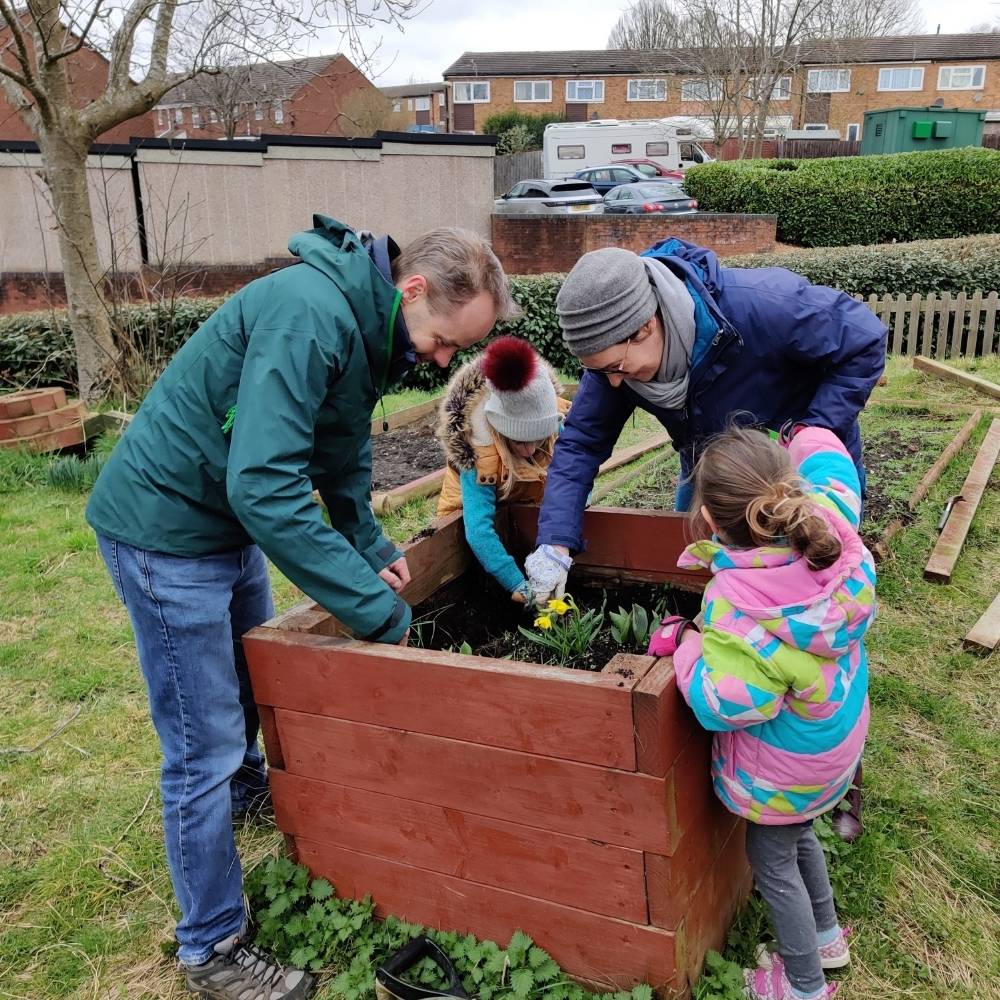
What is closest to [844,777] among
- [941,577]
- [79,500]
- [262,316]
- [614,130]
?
[262,316]

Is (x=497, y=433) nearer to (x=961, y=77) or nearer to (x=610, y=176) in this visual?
(x=610, y=176)

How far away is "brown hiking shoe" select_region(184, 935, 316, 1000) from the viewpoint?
2158 millimetres

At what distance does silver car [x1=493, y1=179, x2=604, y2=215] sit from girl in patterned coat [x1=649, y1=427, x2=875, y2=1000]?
18193mm

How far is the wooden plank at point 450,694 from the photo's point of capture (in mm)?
1812

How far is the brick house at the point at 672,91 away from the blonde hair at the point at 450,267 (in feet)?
163

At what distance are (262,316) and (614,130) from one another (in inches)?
1371

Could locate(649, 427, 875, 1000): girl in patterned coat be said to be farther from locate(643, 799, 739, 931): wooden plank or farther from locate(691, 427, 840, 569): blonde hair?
locate(643, 799, 739, 931): wooden plank

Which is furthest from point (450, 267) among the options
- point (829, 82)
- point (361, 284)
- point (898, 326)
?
point (829, 82)

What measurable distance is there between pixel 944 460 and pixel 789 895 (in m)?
4.69

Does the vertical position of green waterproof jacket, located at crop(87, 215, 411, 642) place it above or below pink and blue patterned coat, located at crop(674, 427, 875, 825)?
above

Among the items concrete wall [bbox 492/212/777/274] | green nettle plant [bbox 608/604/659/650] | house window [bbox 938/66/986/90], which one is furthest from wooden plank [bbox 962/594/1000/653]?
house window [bbox 938/66/986/90]

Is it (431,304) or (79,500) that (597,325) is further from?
(79,500)

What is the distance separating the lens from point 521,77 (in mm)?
49844

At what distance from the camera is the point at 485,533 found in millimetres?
2963
